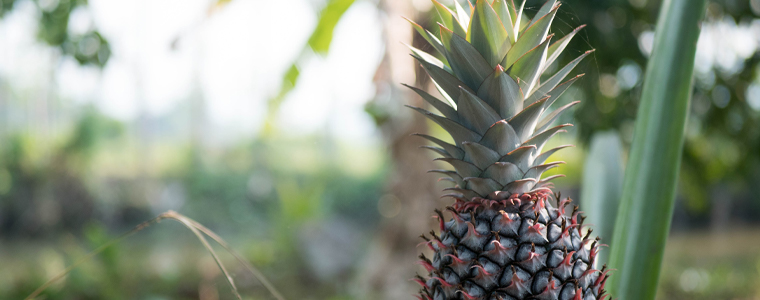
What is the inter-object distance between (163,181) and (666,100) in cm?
1084

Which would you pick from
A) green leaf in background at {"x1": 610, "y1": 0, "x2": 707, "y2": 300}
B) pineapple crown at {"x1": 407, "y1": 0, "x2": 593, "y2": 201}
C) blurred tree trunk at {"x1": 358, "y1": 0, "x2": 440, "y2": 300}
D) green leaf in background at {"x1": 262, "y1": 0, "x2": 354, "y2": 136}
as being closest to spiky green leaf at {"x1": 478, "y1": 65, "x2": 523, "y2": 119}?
pineapple crown at {"x1": 407, "y1": 0, "x2": 593, "y2": 201}

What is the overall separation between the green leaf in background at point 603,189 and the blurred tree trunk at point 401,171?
2.16 metres

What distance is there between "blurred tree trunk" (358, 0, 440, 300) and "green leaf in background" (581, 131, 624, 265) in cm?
216

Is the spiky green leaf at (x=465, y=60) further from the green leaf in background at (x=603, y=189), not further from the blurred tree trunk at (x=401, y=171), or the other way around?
the blurred tree trunk at (x=401, y=171)

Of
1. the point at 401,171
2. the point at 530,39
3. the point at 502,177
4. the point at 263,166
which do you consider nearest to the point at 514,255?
the point at 502,177

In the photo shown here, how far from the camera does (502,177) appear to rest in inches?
27.0

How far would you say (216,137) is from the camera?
1059 centimetres

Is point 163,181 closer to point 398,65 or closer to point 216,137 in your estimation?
point 216,137

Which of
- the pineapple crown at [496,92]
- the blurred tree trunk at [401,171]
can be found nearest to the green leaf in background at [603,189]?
the pineapple crown at [496,92]

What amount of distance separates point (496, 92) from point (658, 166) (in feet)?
1.01

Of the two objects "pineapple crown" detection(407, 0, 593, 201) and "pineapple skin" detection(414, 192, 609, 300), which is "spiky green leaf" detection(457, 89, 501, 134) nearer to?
"pineapple crown" detection(407, 0, 593, 201)

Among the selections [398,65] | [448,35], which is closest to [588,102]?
[398,65]

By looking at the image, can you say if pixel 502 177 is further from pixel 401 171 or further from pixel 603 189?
pixel 401 171

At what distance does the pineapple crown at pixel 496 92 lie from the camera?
2.17 feet
